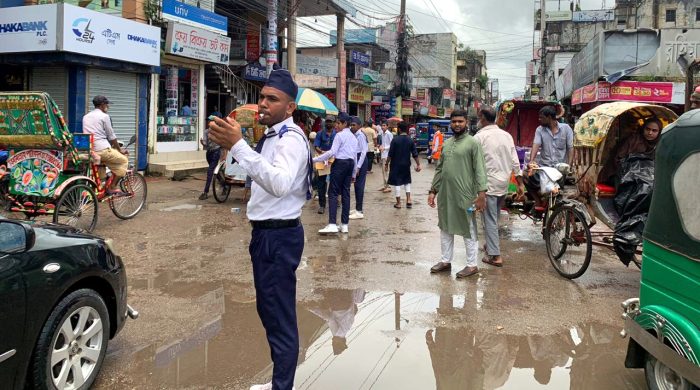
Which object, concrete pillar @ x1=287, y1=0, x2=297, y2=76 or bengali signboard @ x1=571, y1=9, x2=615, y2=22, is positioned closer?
concrete pillar @ x1=287, y1=0, x2=297, y2=76

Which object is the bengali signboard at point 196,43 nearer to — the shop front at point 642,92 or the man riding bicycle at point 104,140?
the man riding bicycle at point 104,140

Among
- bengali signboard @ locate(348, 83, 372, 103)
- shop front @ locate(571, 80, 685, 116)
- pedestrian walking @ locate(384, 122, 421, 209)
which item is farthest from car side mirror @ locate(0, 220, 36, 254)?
bengali signboard @ locate(348, 83, 372, 103)

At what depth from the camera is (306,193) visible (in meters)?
3.21

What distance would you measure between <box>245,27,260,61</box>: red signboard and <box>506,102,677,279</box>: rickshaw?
18283 millimetres

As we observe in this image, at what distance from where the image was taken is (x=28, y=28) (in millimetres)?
12625

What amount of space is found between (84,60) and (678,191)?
1328 cm

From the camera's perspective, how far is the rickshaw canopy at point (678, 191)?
2.91 meters

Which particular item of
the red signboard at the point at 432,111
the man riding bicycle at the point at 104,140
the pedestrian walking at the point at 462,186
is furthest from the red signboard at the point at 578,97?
the red signboard at the point at 432,111


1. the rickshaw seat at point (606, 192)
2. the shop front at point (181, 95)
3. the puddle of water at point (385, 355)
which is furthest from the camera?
the shop front at point (181, 95)

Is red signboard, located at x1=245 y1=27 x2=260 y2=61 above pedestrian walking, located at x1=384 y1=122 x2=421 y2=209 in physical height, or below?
above

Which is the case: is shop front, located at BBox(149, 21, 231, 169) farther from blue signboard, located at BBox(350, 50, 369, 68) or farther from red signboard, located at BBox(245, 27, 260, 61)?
blue signboard, located at BBox(350, 50, 369, 68)

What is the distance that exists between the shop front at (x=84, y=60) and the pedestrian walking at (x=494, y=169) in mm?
10051

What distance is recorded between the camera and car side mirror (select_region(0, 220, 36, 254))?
9.52 feet

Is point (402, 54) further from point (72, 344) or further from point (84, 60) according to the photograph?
point (72, 344)
